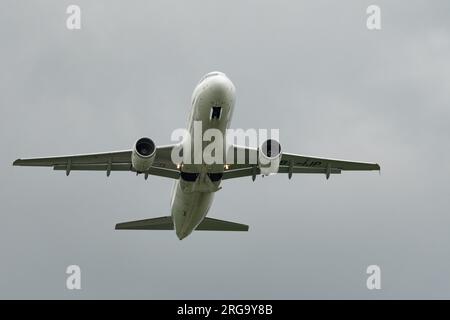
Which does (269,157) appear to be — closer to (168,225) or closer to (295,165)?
(295,165)

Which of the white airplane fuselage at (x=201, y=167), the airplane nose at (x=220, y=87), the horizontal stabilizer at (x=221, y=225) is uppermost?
the airplane nose at (x=220, y=87)

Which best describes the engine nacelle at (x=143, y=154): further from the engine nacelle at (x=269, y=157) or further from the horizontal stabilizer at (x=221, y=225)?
the horizontal stabilizer at (x=221, y=225)

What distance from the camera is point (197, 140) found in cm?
3925

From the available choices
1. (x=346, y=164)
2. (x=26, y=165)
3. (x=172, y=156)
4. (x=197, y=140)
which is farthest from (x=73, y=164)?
(x=346, y=164)

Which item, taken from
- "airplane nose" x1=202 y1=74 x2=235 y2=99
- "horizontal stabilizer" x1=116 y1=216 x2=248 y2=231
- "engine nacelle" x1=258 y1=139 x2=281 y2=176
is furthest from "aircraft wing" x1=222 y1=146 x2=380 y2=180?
"airplane nose" x1=202 y1=74 x2=235 y2=99

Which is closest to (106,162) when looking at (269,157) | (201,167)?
(201,167)

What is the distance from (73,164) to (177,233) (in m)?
6.61

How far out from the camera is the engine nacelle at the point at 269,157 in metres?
→ 40.1

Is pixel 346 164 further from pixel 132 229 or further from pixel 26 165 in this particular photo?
pixel 26 165

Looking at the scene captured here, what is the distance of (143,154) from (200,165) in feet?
8.71

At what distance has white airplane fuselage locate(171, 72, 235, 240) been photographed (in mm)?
37831

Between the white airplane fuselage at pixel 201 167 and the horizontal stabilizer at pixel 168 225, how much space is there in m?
2.55

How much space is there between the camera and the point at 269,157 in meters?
40.2

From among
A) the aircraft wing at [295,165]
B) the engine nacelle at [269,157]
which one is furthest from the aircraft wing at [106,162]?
the engine nacelle at [269,157]
